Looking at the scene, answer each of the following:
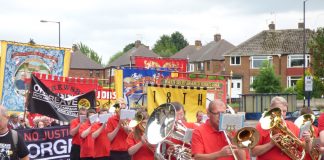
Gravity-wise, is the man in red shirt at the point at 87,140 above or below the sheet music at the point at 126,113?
below

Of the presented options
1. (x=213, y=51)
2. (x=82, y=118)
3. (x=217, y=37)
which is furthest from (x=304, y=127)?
(x=217, y=37)

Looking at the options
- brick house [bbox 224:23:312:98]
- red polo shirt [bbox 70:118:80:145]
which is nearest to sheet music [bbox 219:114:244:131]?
red polo shirt [bbox 70:118:80:145]

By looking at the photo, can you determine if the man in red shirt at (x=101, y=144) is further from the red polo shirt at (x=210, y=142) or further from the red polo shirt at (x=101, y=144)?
the red polo shirt at (x=210, y=142)

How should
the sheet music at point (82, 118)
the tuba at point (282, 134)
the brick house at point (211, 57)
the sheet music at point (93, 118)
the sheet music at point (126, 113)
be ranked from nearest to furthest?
the tuba at point (282, 134) → the sheet music at point (126, 113) → the sheet music at point (93, 118) → the sheet music at point (82, 118) → the brick house at point (211, 57)

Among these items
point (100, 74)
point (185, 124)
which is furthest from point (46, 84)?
point (100, 74)

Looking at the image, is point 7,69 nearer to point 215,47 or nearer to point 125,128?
point 125,128

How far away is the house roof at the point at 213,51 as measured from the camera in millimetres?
85188

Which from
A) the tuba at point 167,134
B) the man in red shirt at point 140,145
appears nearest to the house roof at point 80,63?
the man in red shirt at point 140,145

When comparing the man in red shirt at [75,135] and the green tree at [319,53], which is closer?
the man in red shirt at [75,135]

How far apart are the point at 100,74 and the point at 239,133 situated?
89.2m

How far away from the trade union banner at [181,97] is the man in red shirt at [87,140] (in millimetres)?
2371

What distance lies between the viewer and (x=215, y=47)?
87500mm

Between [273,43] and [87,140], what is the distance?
6179 centimetres

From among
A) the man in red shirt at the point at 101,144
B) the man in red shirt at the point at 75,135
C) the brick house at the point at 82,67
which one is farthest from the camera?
the brick house at the point at 82,67
